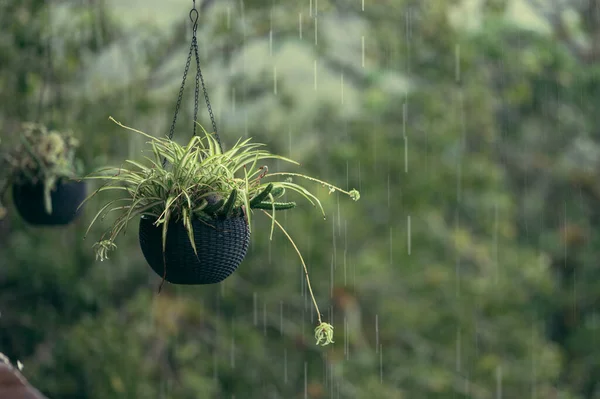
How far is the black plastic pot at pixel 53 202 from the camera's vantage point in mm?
2816

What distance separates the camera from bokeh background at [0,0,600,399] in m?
4.90

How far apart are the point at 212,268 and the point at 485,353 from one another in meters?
5.69

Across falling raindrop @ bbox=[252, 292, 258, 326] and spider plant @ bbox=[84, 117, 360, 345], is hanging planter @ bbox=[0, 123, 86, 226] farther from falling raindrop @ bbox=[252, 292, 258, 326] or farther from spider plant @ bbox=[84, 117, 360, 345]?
falling raindrop @ bbox=[252, 292, 258, 326]

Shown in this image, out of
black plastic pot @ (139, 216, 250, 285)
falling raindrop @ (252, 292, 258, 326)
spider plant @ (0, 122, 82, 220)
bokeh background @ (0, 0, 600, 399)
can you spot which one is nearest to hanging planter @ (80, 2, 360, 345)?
black plastic pot @ (139, 216, 250, 285)

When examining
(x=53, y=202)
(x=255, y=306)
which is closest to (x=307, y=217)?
(x=255, y=306)

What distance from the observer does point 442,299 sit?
6.54 metres

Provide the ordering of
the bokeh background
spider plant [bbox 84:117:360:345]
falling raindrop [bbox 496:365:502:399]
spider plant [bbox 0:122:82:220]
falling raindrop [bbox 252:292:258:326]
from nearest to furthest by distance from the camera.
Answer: spider plant [bbox 84:117:360:345] → spider plant [bbox 0:122:82:220] → the bokeh background → falling raindrop [bbox 252:292:258:326] → falling raindrop [bbox 496:365:502:399]

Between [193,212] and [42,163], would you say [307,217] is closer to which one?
[42,163]

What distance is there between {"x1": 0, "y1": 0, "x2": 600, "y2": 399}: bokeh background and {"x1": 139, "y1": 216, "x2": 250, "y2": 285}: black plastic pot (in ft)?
7.90

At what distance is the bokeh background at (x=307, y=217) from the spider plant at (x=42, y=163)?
47.0 inches

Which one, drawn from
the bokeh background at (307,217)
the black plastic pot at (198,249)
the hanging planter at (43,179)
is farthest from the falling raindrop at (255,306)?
the black plastic pot at (198,249)

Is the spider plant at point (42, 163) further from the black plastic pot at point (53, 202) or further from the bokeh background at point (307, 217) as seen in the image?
the bokeh background at point (307, 217)

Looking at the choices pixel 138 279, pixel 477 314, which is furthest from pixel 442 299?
pixel 138 279

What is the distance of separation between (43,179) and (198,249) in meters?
1.22
